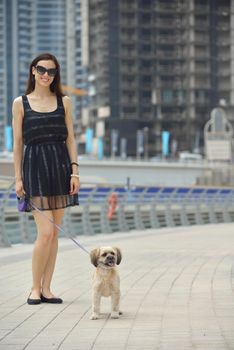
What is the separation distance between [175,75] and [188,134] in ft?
30.1

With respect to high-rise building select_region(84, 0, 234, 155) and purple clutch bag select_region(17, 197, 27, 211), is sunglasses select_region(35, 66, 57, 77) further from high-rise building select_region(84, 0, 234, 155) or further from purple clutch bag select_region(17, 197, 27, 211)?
high-rise building select_region(84, 0, 234, 155)

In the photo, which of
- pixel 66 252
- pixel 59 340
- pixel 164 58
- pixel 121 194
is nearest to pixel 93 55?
pixel 164 58

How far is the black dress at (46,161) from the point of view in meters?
9.09

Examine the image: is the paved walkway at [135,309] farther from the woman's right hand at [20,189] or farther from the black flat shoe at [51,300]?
the woman's right hand at [20,189]

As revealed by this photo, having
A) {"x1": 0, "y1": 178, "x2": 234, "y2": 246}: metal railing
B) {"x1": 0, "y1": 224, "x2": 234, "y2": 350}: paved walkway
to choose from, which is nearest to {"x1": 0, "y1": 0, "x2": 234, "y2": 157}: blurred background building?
{"x1": 0, "y1": 178, "x2": 234, "y2": 246}: metal railing

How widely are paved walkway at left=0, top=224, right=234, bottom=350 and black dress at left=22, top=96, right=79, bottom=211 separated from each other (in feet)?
2.89

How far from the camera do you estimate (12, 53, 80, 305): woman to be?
9.09m

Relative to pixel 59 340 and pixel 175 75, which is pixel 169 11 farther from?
pixel 59 340

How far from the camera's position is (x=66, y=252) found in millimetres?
17391

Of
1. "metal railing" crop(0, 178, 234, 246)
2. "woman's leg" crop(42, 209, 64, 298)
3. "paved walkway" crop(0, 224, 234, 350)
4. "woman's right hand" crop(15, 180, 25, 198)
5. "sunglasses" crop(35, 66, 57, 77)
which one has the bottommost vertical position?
"metal railing" crop(0, 178, 234, 246)

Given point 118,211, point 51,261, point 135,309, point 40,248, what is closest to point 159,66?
point 118,211

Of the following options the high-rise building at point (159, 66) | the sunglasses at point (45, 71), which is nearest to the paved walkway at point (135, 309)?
the sunglasses at point (45, 71)

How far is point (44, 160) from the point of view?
9148 millimetres

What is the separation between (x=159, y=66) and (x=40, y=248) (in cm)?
15550
